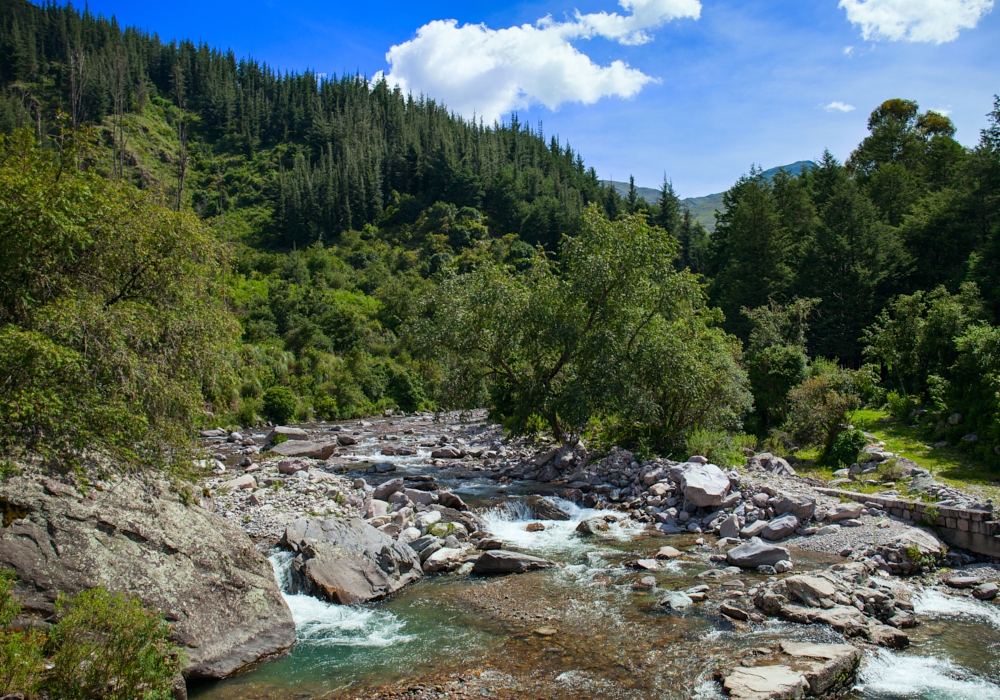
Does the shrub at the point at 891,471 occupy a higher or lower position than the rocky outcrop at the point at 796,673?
higher

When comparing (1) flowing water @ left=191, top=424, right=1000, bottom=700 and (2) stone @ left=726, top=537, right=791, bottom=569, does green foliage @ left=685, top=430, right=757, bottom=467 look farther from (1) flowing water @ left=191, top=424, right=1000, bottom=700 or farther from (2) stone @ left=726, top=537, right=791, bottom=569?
(1) flowing water @ left=191, top=424, right=1000, bottom=700

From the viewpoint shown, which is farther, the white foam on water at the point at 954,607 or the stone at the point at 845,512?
the stone at the point at 845,512

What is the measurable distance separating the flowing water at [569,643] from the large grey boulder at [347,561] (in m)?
0.27

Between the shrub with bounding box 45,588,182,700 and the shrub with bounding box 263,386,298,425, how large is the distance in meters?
32.4

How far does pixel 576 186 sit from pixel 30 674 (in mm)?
107252

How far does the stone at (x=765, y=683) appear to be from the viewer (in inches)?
278

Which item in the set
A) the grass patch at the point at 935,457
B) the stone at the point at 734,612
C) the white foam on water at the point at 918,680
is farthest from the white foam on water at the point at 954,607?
the grass patch at the point at 935,457

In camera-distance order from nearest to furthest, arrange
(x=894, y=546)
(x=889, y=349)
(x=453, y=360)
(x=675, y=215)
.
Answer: (x=894, y=546) → (x=453, y=360) → (x=889, y=349) → (x=675, y=215)

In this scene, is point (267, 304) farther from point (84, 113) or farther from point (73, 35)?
point (73, 35)

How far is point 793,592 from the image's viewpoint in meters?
9.62

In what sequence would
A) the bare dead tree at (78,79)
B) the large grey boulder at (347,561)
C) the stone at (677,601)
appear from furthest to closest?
the bare dead tree at (78,79)
the large grey boulder at (347,561)
the stone at (677,601)

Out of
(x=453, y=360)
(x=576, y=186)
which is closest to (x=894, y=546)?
(x=453, y=360)

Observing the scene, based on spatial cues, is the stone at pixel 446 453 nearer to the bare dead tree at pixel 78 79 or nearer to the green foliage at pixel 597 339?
the green foliage at pixel 597 339

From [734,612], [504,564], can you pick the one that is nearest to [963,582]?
[734,612]
